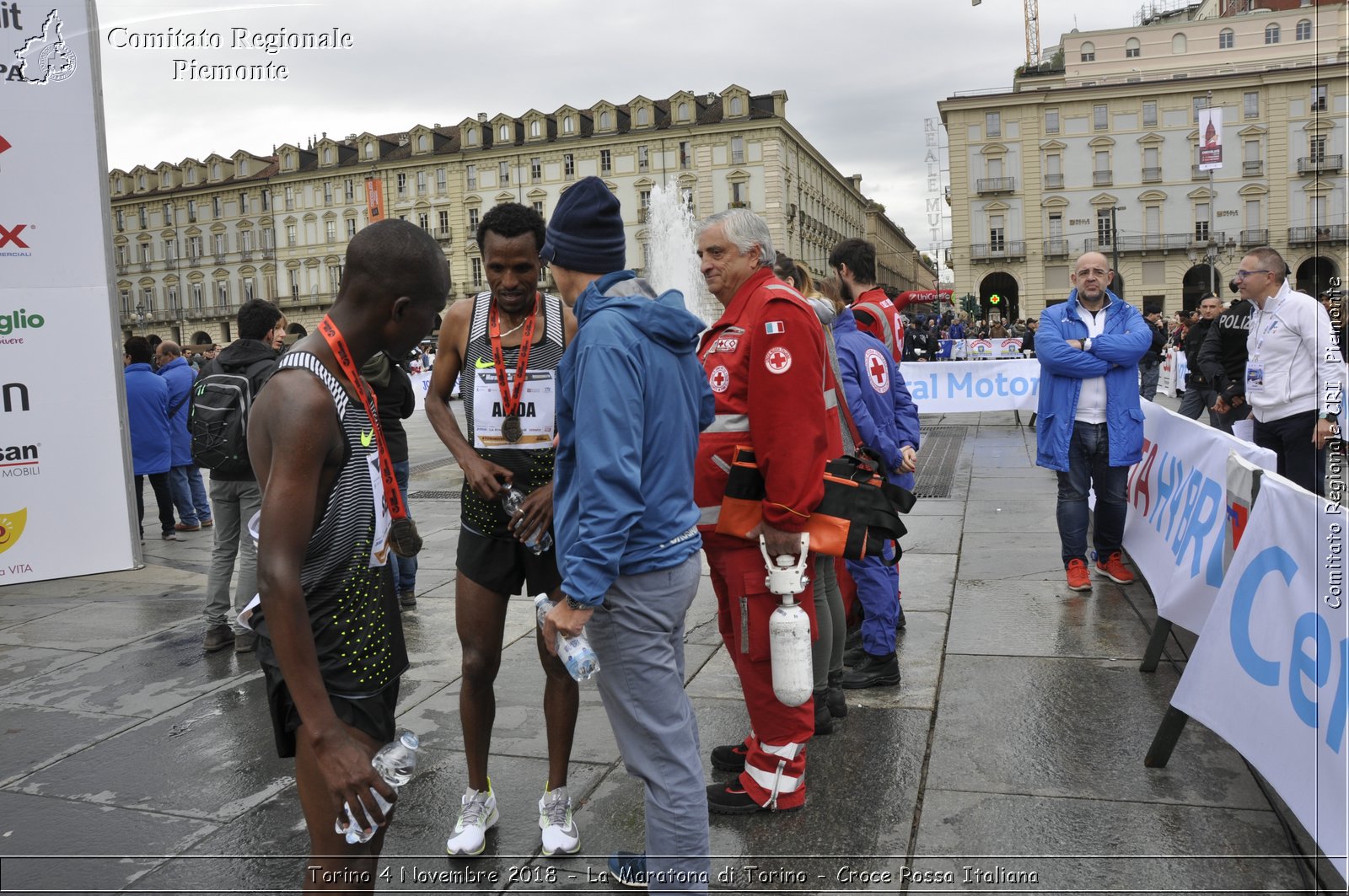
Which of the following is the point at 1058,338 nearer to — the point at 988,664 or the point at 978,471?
the point at 988,664

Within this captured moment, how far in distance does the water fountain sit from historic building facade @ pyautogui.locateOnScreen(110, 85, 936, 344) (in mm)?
2331

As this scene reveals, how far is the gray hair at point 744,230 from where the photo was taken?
11.5 feet

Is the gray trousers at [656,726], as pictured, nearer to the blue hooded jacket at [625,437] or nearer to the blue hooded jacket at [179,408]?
the blue hooded jacket at [625,437]

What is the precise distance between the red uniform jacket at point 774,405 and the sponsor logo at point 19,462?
5270mm

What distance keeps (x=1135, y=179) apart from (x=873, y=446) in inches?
2932

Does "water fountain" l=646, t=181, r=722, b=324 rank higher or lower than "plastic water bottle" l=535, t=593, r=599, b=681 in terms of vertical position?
higher

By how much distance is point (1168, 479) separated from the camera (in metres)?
5.56

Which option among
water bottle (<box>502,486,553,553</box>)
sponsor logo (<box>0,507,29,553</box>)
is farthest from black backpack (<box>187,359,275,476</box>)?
water bottle (<box>502,486,553,553</box>)

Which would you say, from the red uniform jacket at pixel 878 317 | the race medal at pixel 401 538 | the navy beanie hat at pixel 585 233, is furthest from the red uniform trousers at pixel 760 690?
the red uniform jacket at pixel 878 317

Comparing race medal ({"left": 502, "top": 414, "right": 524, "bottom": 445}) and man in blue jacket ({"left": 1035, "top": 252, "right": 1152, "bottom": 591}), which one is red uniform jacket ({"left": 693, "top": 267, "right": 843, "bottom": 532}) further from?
man in blue jacket ({"left": 1035, "top": 252, "right": 1152, "bottom": 591})

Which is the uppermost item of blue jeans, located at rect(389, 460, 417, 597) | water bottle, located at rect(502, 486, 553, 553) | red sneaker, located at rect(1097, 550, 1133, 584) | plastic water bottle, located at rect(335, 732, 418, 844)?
water bottle, located at rect(502, 486, 553, 553)

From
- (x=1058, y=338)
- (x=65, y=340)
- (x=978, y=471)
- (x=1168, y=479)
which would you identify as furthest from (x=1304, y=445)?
(x=65, y=340)

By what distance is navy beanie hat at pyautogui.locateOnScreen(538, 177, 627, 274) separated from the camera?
2615 mm

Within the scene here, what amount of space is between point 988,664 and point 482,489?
9.43 ft
